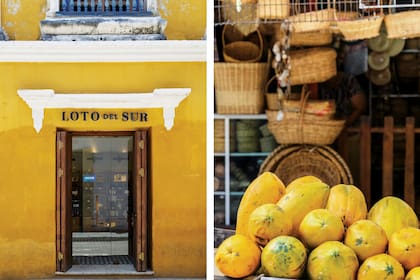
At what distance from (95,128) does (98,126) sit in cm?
2

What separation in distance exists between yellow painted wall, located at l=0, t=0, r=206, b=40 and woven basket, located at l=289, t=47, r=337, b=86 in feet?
2.55

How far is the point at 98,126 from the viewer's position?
3.34m


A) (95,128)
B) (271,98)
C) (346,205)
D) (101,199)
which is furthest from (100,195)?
(346,205)

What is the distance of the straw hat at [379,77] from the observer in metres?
4.22

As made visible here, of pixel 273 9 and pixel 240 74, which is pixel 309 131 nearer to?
pixel 240 74

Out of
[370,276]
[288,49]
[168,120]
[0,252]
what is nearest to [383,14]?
[288,49]

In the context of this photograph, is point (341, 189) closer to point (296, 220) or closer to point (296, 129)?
point (296, 220)

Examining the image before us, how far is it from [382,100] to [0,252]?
7.41 feet

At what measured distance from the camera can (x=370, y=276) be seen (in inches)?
83.5

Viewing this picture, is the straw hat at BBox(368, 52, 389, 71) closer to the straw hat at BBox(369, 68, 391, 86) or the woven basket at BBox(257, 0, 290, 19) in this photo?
the straw hat at BBox(369, 68, 391, 86)

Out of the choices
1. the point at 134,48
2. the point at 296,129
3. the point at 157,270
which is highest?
the point at 134,48

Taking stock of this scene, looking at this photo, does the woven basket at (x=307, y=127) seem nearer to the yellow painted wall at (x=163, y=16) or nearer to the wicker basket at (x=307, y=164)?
the wicker basket at (x=307, y=164)

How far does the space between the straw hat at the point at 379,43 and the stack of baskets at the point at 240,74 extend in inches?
24.1

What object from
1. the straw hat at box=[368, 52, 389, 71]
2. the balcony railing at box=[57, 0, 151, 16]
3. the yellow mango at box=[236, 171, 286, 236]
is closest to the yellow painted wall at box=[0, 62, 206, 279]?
the balcony railing at box=[57, 0, 151, 16]
